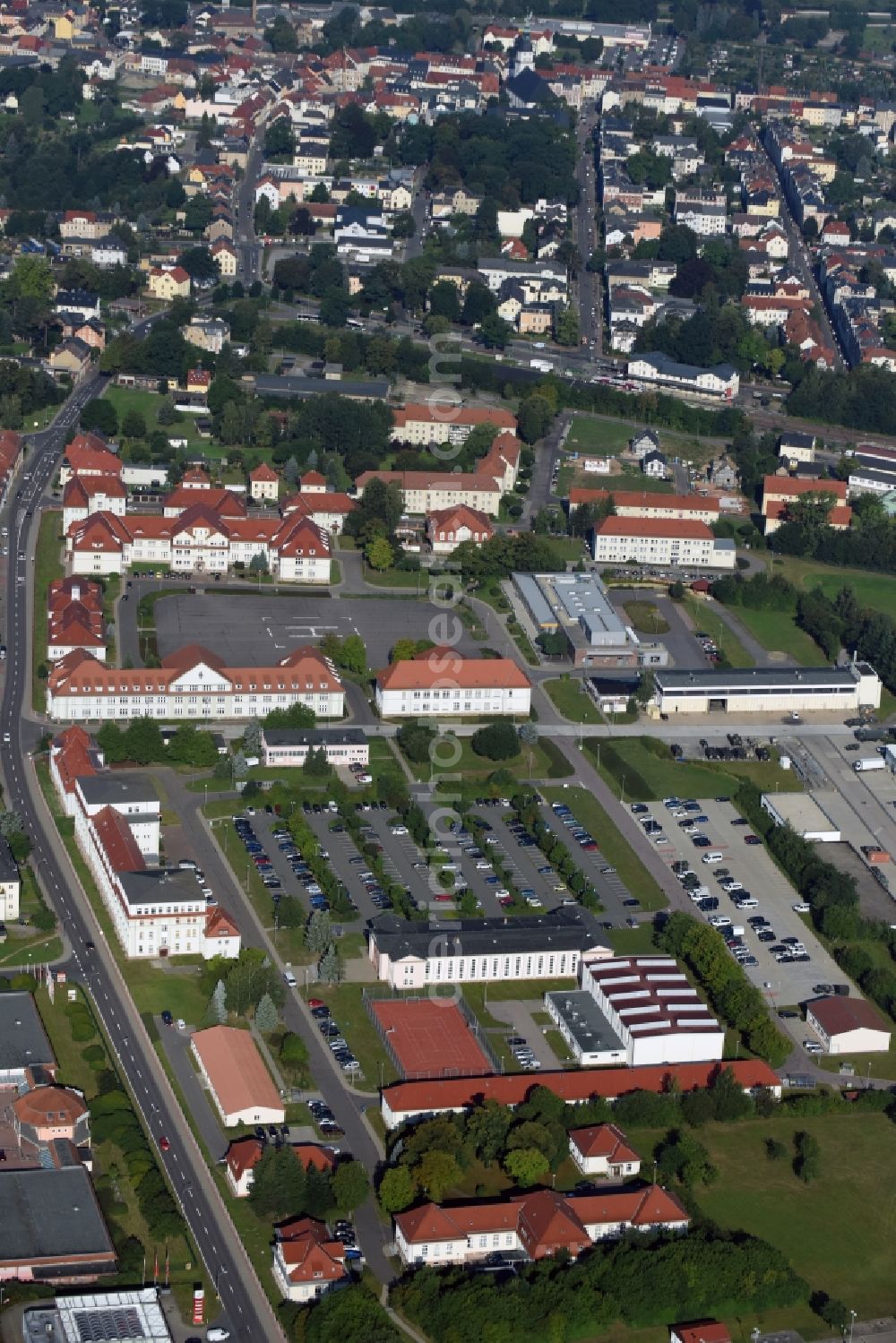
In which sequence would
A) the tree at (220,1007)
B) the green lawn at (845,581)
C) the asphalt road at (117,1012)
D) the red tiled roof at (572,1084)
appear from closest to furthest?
the asphalt road at (117,1012), the red tiled roof at (572,1084), the tree at (220,1007), the green lawn at (845,581)

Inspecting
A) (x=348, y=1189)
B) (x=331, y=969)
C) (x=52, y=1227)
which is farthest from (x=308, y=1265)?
(x=331, y=969)

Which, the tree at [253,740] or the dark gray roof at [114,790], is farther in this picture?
the tree at [253,740]

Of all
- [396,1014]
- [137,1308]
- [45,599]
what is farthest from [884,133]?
[137,1308]

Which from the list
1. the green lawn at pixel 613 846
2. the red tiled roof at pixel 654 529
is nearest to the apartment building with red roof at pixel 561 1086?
the green lawn at pixel 613 846

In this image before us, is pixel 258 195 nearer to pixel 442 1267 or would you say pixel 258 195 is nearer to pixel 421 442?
pixel 421 442

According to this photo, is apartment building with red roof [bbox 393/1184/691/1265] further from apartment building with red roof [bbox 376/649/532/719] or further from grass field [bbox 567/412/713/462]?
grass field [bbox 567/412/713/462]

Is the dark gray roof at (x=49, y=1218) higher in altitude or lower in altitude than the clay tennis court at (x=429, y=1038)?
higher

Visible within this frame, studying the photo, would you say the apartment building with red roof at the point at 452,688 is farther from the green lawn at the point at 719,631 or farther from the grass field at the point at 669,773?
the green lawn at the point at 719,631
